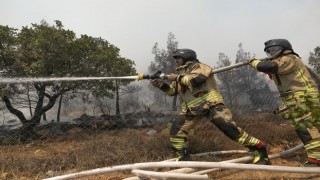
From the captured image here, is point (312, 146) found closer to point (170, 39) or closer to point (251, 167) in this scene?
point (251, 167)

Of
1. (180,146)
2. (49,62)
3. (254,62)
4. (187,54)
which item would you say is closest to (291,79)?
(254,62)

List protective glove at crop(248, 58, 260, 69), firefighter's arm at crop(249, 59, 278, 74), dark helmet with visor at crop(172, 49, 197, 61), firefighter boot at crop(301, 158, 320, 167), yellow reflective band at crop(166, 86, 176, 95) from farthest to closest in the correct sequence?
1. yellow reflective band at crop(166, 86, 176, 95)
2. dark helmet with visor at crop(172, 49, 197, 61)
3. protective glove at crop(248, 58, 260, 69)
4. firefighter's arm at crop(249, 59, 278, 74)
5. firefighter boot at crop(301, 158, 320, 167)

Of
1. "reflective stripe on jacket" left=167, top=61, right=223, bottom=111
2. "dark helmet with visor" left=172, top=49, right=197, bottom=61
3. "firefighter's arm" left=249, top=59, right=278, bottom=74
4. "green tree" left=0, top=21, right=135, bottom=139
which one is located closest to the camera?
"firefighter's arm" left=249, top=59, right=278, bottom=74

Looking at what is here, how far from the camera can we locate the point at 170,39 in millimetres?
19688

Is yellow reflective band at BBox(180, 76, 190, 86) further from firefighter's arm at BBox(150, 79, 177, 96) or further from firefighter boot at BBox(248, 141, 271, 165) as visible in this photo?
firefighter boot at BBox(248, 141, 271, 165)

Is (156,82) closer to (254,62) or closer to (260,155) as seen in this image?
(254,62)

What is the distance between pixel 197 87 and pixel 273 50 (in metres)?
1.09

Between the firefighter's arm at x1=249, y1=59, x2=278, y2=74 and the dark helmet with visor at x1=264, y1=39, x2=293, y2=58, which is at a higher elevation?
the dark helmet with visor at x1=264, y1=39, x2=293, y2=58

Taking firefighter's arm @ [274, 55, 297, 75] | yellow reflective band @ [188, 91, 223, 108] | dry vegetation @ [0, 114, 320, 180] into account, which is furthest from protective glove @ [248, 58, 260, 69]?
dry vegetation @ [0, 114, 320, 180]

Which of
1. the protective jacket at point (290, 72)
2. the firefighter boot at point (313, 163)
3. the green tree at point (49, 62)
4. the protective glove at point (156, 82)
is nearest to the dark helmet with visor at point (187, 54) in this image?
the protective glove at point (156, 82)

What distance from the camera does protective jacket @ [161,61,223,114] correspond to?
4.21m

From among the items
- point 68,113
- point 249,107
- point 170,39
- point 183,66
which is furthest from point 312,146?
point 170,39

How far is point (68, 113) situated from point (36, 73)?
1.73 m

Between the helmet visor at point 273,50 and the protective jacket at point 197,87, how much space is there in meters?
0.79
